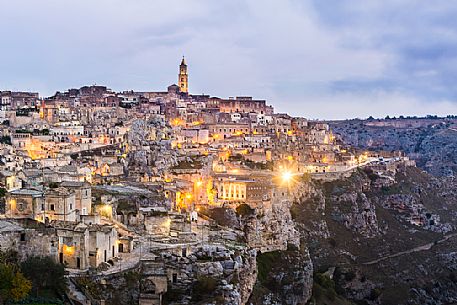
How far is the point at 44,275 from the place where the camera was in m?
30.2

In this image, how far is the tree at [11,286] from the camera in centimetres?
2733

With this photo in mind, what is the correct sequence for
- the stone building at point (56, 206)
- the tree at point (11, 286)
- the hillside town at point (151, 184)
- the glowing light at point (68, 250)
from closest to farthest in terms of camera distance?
the tree at point (11, 286), the glowing light at point (68, 250), the hillside town at point (151, 184), the stone building at point (56, 206)

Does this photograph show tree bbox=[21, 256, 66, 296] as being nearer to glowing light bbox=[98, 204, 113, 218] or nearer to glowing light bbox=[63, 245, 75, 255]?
glowing light bbox=[63, 245, 75, 255]

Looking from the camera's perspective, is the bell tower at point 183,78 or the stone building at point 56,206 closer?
the stone building at point 56,206

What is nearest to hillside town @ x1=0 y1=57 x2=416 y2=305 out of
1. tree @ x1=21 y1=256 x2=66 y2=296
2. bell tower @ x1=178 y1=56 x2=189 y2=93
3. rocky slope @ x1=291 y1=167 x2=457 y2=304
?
tree @ x1=21 y1=256 x2=66 y2=296

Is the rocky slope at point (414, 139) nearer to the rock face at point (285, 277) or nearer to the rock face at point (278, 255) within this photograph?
the rock face at point (278, 255)

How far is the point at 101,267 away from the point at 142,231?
914 centimetres

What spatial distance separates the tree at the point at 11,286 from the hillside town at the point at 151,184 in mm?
3186

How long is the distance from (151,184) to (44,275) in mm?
22250

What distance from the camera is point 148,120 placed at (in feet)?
283

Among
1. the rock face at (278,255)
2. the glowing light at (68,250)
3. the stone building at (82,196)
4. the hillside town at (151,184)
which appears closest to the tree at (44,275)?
the hillside town at (151,184)

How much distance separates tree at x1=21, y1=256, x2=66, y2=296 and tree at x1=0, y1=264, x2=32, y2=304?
2048 mm

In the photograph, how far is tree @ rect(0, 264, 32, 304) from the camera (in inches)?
1076

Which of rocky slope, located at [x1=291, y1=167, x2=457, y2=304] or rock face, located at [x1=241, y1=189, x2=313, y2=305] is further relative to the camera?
rocky slope, located at [x1=291, y1=167, x2=457, y2=304]
